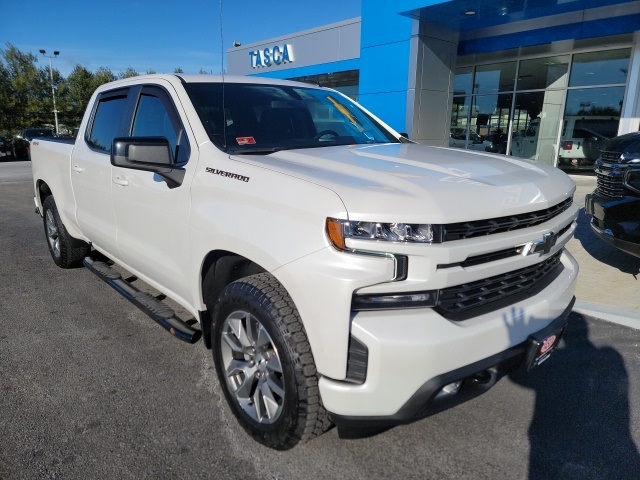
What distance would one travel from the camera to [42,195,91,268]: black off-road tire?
4.98 meters

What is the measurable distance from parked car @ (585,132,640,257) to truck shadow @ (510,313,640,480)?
1.30 m

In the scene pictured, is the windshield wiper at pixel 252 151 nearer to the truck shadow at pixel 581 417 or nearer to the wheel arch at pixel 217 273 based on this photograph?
the wheel arch at pixel 217 273

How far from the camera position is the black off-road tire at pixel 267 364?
2.04m

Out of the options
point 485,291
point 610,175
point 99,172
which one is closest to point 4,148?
point 99,172

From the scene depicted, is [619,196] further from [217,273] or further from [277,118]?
[217,273]

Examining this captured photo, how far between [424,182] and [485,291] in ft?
1.84

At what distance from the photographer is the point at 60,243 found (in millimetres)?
5094

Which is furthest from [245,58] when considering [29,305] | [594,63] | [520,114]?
[29,305]

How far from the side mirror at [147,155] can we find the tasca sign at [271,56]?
17943 mm

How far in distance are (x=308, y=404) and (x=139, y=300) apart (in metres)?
1.96

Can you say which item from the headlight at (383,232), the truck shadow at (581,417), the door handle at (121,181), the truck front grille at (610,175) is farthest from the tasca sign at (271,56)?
the headlight at (383,232)

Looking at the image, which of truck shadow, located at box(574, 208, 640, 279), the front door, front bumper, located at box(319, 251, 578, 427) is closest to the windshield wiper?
front bumper, located at box(319, 251, 578, 427)

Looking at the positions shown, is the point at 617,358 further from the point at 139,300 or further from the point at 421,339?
the point at 139,300

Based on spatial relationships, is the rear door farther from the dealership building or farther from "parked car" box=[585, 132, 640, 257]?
the dealership building
